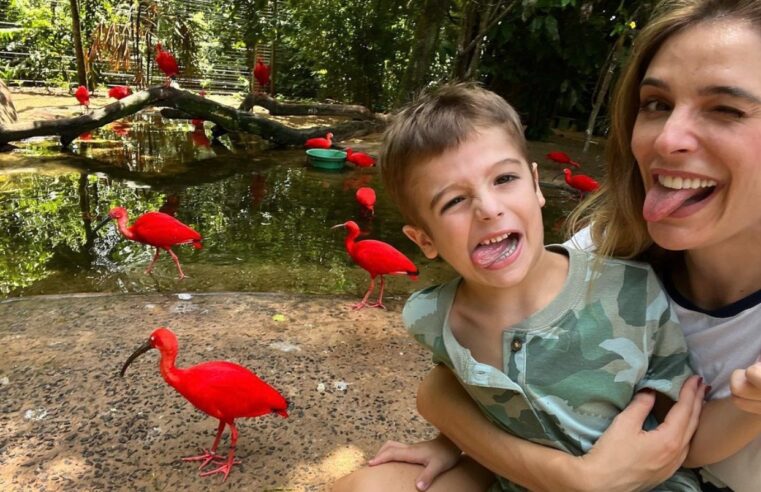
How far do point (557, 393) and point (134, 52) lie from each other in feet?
42.4

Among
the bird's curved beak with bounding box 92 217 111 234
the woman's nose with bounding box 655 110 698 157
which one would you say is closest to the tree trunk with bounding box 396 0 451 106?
the bird's curved beak with bounding box 92 217 111 234

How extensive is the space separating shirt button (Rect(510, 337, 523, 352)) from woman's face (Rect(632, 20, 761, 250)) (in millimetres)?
344

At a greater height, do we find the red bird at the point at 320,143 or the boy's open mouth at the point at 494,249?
the boy's open mouth at the point at 494,249

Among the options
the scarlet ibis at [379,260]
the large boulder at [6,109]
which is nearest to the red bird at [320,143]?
the large boulder at [6,109]

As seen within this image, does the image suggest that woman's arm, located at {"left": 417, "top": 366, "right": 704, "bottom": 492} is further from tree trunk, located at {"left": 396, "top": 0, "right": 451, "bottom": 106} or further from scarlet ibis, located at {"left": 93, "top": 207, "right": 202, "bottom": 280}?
tree trunk, located at {"left": 396, "top": 0, "right": 451, "bottom": 106}

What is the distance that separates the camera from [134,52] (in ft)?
39.9

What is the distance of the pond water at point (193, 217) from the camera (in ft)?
13.3

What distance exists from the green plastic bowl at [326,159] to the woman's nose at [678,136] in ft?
20.7

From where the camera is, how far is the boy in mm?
1194

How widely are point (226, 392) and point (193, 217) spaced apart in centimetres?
346

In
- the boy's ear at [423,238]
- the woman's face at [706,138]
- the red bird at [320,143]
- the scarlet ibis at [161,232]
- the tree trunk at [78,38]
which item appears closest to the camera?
the woman's face at [706,138]

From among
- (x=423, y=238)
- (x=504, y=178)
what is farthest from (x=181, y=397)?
(x=504, y=178)

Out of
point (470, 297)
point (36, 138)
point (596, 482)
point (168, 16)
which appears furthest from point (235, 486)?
point (168, 16)

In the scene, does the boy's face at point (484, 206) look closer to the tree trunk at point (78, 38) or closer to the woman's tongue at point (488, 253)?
the woman's tongue at point (488, 253)
